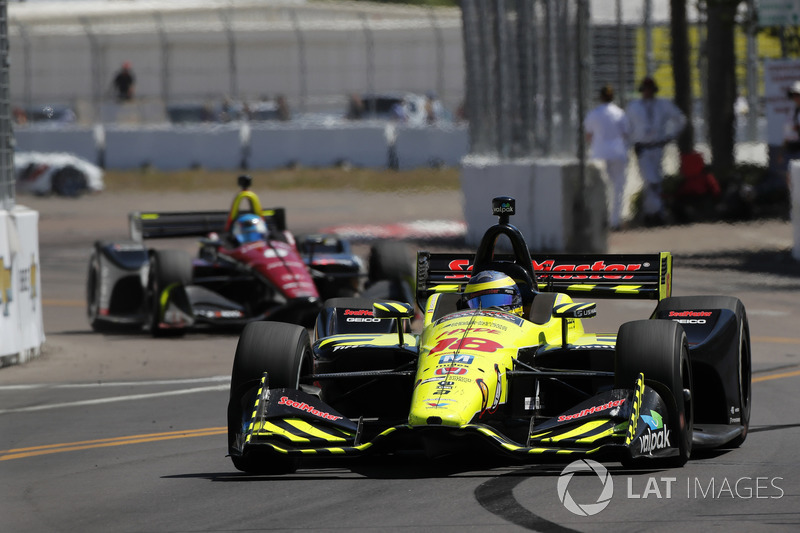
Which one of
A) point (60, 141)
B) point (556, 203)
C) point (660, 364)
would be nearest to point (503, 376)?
point (660, 364)

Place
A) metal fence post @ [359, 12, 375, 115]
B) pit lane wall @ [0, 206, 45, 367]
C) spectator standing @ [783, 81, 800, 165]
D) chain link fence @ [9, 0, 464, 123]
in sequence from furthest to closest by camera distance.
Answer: metal fence post @ [359, 12, 375, 115] < chain link fence @ [9, 0, 464, 123] < spectator standing @ [783, 81, 800, 165] < pit lane wall @ [0, 206, 45, 367]

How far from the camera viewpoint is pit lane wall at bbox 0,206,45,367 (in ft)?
40.3

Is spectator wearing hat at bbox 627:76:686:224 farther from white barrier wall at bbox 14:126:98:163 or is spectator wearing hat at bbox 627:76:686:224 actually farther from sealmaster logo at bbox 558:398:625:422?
white barrier wall at bbox 14:126:98:163

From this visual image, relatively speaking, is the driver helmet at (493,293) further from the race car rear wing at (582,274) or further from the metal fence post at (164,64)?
the metal fence post at (164,64)

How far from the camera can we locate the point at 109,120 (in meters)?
40.2

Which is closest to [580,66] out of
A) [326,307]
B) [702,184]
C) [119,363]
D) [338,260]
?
[702,184]

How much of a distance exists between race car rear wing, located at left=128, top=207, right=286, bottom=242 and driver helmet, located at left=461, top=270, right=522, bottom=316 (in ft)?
22.9

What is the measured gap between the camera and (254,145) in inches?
1396

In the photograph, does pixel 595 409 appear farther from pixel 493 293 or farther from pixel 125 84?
pixel 125 84

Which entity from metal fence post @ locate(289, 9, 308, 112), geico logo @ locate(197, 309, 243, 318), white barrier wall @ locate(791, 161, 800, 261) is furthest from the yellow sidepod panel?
metal fence post @ locate(289, 9, 308, 112)

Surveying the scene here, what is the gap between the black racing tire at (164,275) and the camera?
45.6 ft

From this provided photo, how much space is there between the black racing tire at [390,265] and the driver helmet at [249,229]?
1.12 meters

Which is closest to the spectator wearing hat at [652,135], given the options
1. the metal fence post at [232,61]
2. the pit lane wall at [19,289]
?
the pit lane wall at [19,289]

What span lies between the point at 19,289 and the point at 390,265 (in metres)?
3.66
